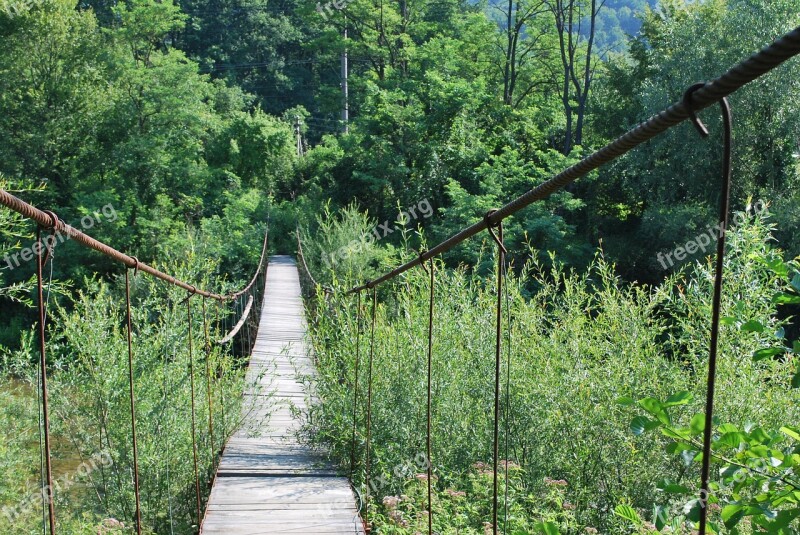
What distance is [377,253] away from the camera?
11.0 metres

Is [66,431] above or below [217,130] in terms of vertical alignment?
below

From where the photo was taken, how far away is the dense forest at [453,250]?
3553mm

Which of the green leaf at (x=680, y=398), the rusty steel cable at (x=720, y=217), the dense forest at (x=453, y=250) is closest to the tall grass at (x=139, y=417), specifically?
the dense forest at (x=453, y=250)

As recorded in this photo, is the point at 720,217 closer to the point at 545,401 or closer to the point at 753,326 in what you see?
the point at 753,326

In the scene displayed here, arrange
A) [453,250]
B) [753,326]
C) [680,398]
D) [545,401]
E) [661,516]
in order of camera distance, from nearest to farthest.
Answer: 1. [680,398]
2. [661,516]
3. [753,326]
4. [545,401]
5. [453,250]

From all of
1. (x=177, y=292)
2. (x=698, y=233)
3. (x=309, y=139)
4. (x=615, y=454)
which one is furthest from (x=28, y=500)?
(x=309, y=139)

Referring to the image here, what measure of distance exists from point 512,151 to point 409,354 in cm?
1241

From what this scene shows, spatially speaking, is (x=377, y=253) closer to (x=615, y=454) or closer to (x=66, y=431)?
(x=66, y=431)

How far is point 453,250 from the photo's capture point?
14.2m

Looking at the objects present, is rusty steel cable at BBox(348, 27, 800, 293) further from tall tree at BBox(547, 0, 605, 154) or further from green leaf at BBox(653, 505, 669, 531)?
tall tree at BBox(547, 0, 605, 154)

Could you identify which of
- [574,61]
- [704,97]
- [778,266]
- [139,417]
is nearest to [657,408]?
[778,266]

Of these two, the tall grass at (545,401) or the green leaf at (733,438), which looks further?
the tall grass at (545,401)

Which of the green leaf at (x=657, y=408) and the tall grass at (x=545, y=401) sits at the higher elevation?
the green leaf at (x=657, y=408)

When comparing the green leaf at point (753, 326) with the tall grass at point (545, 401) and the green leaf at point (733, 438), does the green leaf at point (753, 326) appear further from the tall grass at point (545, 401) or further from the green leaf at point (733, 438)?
the tall grass at point (545, 401)
